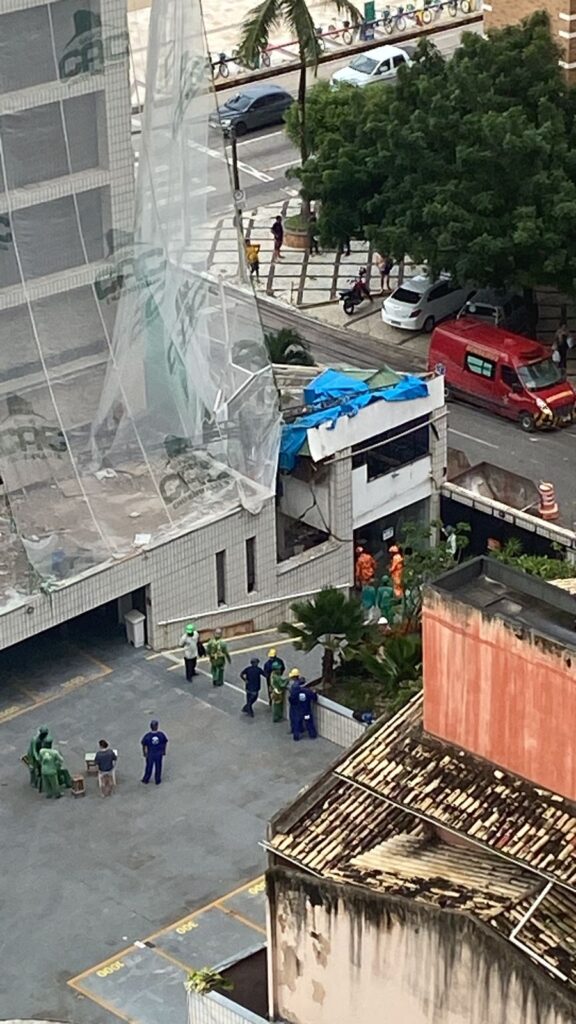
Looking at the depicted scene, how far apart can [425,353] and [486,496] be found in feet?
33.7

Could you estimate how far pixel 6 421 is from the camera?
51781mm

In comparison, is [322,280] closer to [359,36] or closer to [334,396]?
[334,396]

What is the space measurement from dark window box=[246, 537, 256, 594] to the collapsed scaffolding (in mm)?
1016

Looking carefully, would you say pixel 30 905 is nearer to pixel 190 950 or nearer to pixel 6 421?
pixel 190 950

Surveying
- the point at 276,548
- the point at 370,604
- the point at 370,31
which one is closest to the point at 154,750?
the point at 370,604

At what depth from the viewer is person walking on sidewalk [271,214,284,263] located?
7475cm

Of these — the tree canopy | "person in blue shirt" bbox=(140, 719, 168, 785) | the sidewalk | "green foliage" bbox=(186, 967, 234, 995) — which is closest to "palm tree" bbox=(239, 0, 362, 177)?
the tree canopy

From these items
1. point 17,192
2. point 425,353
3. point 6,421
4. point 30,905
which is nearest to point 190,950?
point 30,905

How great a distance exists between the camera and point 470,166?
64.4 metres

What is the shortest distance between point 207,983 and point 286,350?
89.8 ft

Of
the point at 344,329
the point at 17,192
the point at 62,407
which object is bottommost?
the point at 344,329

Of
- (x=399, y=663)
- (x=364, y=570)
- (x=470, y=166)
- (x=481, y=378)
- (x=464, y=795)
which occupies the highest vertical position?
(x=464, y=795)

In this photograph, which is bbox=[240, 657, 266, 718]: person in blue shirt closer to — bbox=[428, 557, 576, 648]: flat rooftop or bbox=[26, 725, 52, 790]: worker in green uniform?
bbox=[26, 725, 52, 790]: worker in green uniform

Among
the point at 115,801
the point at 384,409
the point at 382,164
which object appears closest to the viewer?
the point at 115,801
